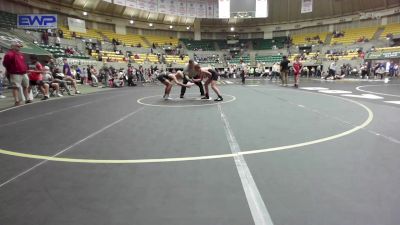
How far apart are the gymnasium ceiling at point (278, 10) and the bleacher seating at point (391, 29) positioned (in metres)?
2.50

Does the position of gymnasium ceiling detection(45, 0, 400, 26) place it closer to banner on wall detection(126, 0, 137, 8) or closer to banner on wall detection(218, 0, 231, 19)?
banner on wall detection(126, 0, 137, 8)

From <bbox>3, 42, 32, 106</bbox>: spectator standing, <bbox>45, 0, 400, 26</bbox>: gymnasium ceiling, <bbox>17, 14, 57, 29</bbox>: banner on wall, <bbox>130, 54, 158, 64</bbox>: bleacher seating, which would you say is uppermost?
<bbox>45, 0, 400, 26</bbox>: gymnasium ceiling

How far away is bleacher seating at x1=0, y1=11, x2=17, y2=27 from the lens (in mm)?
23625

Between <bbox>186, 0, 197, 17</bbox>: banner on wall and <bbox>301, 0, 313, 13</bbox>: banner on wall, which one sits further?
<bbox>186, 0, 197, 17</bbox>: banner on wall

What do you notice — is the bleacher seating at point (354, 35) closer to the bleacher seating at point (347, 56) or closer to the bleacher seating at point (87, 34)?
the bleacher seating at point (347, 56)

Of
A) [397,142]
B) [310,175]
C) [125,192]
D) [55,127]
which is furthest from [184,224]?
[55,127]

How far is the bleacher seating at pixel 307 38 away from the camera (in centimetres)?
4308

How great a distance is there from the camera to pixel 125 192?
2553mm

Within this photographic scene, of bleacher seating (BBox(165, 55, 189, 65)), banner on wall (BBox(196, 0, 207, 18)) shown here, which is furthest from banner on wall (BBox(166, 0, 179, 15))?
bleacher seating (BBox(165, 55, 189, 65))

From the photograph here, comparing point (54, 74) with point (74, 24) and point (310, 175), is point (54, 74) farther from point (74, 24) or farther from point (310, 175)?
point (74, 24)

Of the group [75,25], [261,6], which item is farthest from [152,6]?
[261,6]

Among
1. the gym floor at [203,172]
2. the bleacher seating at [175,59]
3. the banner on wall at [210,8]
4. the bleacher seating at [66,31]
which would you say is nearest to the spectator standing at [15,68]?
the gym floor at [203,172]

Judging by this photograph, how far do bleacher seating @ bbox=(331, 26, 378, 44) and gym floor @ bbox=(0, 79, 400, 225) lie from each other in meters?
37.5

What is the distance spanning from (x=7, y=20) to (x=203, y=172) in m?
28.2
